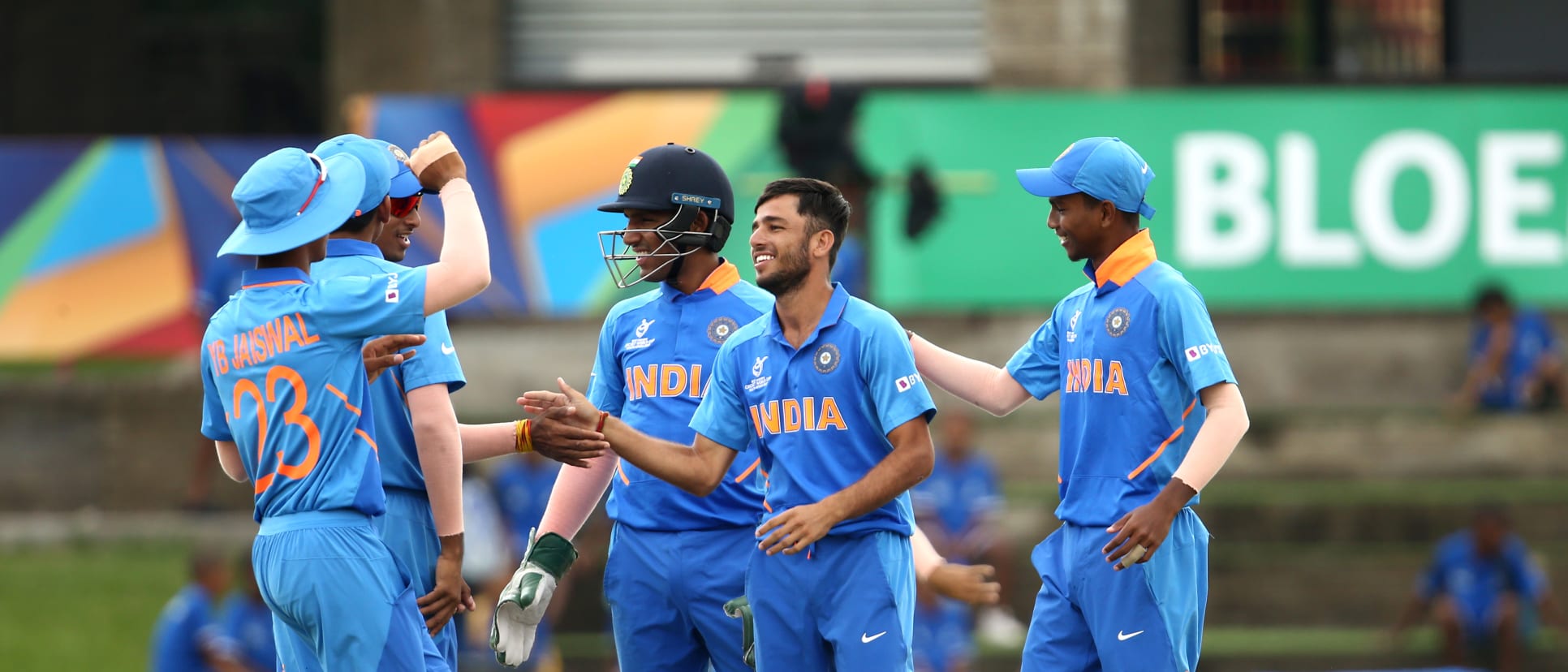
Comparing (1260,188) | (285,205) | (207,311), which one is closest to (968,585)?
(285,205)

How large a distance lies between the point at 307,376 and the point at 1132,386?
243 cm

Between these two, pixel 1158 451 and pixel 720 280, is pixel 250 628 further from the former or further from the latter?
pixel 1158 451

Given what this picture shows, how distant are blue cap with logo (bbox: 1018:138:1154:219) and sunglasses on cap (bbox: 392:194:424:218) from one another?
6.19 feet

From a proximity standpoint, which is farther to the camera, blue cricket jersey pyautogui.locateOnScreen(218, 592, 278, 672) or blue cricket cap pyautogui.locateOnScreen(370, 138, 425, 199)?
blue cricket jersey pyautogui.locateOnScreen(218, 592, 278, 672)

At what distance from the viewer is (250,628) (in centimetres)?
1143

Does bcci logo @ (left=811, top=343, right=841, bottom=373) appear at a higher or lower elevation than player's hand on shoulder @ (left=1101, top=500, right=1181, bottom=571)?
higher

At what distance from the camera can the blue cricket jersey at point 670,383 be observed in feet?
18.7

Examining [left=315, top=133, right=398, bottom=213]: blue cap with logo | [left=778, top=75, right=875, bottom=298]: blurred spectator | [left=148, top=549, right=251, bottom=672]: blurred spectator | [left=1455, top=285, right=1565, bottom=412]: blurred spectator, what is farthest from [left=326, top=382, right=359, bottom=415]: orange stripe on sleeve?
[left=1455, top=285, right=1565, bottom=412]: blurred spectator

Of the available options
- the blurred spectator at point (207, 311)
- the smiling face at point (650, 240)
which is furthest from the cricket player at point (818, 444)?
the blurred spectator at point (207, 311)

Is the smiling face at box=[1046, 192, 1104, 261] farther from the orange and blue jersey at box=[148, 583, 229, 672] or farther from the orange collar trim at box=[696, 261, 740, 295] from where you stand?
the orange and blue jersey at box=[148, 583, 229, 672]

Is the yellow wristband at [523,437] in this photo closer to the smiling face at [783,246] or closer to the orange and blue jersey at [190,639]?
the smiling face at [783,246]

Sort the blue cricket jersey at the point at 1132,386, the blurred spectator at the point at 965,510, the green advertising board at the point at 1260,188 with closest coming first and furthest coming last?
the blue cricket jersey at the point at 1132,386, the blurred spectator at the point at 965,510, the green advertising board at the point at 1260,188

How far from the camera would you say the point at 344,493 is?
5039mm

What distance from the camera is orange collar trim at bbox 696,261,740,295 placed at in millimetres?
5879
